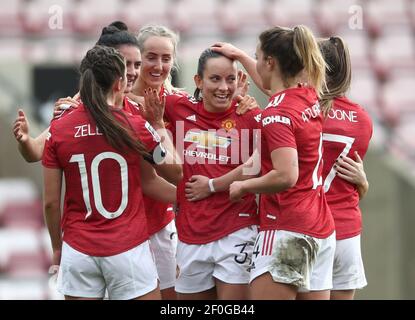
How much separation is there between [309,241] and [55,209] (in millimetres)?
1350

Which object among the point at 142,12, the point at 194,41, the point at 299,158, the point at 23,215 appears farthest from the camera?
the point at 142,12

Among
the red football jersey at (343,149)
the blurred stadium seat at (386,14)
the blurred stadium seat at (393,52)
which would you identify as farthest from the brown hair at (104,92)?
the blurred stadium seat at (386,14)

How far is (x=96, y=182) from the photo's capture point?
5.07 metres

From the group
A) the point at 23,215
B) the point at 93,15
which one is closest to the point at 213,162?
the point at 23,215

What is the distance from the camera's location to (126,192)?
16.8ft

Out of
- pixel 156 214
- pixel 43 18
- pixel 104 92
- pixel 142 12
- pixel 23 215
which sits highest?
pixel 142 12

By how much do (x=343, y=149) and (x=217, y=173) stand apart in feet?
2.47

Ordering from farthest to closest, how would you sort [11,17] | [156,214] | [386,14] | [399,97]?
[386,14]
[399,97]
[11,17]
[156,214]

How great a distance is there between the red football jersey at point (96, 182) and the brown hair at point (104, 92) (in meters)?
0.05

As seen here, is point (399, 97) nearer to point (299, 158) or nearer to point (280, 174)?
point (299, 158)

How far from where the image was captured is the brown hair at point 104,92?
5.02 metres

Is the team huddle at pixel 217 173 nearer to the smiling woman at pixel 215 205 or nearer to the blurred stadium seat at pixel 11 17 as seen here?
the smiling woman at pixel 215 205

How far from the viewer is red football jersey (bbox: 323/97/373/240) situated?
5633 millimetres

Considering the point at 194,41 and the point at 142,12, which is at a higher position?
the point at 142,12
